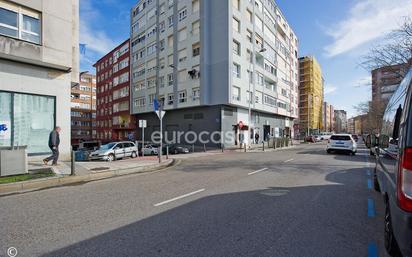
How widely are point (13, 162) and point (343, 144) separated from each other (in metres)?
21.4

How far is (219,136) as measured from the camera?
3244 cm

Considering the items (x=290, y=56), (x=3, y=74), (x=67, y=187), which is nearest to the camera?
(x=67, y=187)

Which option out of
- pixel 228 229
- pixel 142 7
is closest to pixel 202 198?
pixel 228 229

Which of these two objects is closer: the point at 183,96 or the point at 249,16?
the point at 183,96

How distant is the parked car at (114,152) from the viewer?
1927cm

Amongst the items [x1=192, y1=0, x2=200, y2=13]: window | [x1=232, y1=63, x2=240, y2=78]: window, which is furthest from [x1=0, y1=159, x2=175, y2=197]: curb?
[x1=192, y1=0, x2=200, y2=13]: window

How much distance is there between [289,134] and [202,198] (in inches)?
2190

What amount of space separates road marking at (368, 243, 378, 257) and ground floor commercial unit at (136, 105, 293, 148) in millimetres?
25084

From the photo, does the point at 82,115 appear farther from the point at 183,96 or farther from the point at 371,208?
the point at 371,208

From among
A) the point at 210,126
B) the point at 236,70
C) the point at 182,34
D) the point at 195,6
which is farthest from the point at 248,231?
the point at 182,34

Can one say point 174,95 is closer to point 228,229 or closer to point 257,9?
point 257,9

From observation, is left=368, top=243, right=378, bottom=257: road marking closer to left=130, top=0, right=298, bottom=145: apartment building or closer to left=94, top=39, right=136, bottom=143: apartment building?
left=130, top=0, right=298, bottom=145: apartment building

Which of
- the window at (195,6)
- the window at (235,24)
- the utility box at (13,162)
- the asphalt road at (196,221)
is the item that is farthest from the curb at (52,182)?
the window at (195,6)

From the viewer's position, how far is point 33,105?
44.7ft
